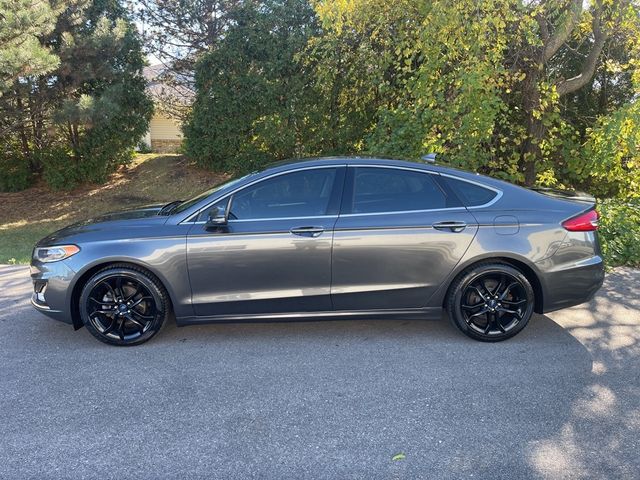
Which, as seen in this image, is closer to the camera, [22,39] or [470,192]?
[470,192]

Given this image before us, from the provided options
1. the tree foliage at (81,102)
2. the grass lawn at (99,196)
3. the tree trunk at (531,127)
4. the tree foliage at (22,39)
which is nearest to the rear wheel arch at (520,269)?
the tree trunk at (531,127)

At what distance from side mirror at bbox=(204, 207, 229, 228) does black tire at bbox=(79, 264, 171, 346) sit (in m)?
0.64

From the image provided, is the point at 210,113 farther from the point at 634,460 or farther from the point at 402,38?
the point at 634,460

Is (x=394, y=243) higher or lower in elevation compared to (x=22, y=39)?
lower

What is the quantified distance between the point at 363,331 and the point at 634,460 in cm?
224

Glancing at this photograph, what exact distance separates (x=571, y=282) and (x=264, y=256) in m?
2.49

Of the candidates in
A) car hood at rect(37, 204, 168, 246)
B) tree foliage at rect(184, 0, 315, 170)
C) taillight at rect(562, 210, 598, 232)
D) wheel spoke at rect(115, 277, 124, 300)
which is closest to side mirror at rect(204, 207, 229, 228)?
car hood at rect(37, 204, 168, 246)

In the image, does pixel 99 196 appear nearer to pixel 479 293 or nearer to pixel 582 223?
pixel 479 293

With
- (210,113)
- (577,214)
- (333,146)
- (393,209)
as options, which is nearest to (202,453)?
(393,209)

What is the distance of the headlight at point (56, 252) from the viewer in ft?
13.7

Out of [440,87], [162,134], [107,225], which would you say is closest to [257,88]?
[440,87]

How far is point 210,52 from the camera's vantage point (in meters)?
12.0

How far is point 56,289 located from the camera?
13.6ft

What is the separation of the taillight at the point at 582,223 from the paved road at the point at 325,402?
0.92m
